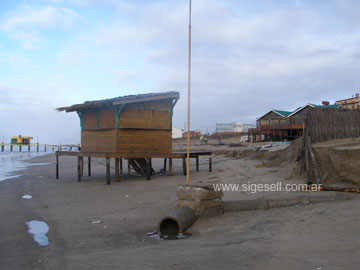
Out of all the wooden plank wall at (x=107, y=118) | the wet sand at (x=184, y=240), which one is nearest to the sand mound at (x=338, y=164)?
the wet sand at (x=184, y=240)

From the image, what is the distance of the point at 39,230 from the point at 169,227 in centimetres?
352

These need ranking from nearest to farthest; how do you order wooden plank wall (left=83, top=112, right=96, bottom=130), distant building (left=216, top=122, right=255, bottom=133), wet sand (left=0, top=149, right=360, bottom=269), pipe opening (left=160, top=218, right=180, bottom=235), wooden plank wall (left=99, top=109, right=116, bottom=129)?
wet sand (left=0, top=149, right=360, bottom=269) < pipe opening (left=160, top=218, right=180, bottom=235) < wooden plank wall (left=99, top=109, right=116, bottom=129) < wooden plank wall (left=83, top=112, right=96, bottom=130) < distant building (left=216, top=122, right=255, bottom=133)

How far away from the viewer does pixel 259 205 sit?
855cm

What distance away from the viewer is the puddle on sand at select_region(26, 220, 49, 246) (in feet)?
24.4

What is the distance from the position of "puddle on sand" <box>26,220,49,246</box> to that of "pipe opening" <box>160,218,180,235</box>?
263 cm

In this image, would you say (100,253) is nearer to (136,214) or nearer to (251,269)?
(251,269)

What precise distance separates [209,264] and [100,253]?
2362 mm

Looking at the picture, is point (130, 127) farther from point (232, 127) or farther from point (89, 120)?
point (232, 127)

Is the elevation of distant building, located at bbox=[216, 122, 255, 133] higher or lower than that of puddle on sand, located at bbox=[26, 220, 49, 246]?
higher

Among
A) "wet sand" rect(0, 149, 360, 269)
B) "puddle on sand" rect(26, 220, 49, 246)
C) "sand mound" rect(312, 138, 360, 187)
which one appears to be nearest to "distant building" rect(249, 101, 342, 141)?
"sand mound" rect(312, 138, 360, 187)

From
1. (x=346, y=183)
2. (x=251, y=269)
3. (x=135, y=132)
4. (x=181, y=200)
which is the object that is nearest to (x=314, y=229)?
(x=251, y=269)

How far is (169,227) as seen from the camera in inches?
306

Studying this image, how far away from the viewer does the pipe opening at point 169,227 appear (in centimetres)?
755

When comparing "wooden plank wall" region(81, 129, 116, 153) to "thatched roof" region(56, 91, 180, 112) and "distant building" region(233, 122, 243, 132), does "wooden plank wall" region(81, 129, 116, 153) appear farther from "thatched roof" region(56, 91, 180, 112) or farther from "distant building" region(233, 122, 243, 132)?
"distant building" region(233, 122, 243, 132)
